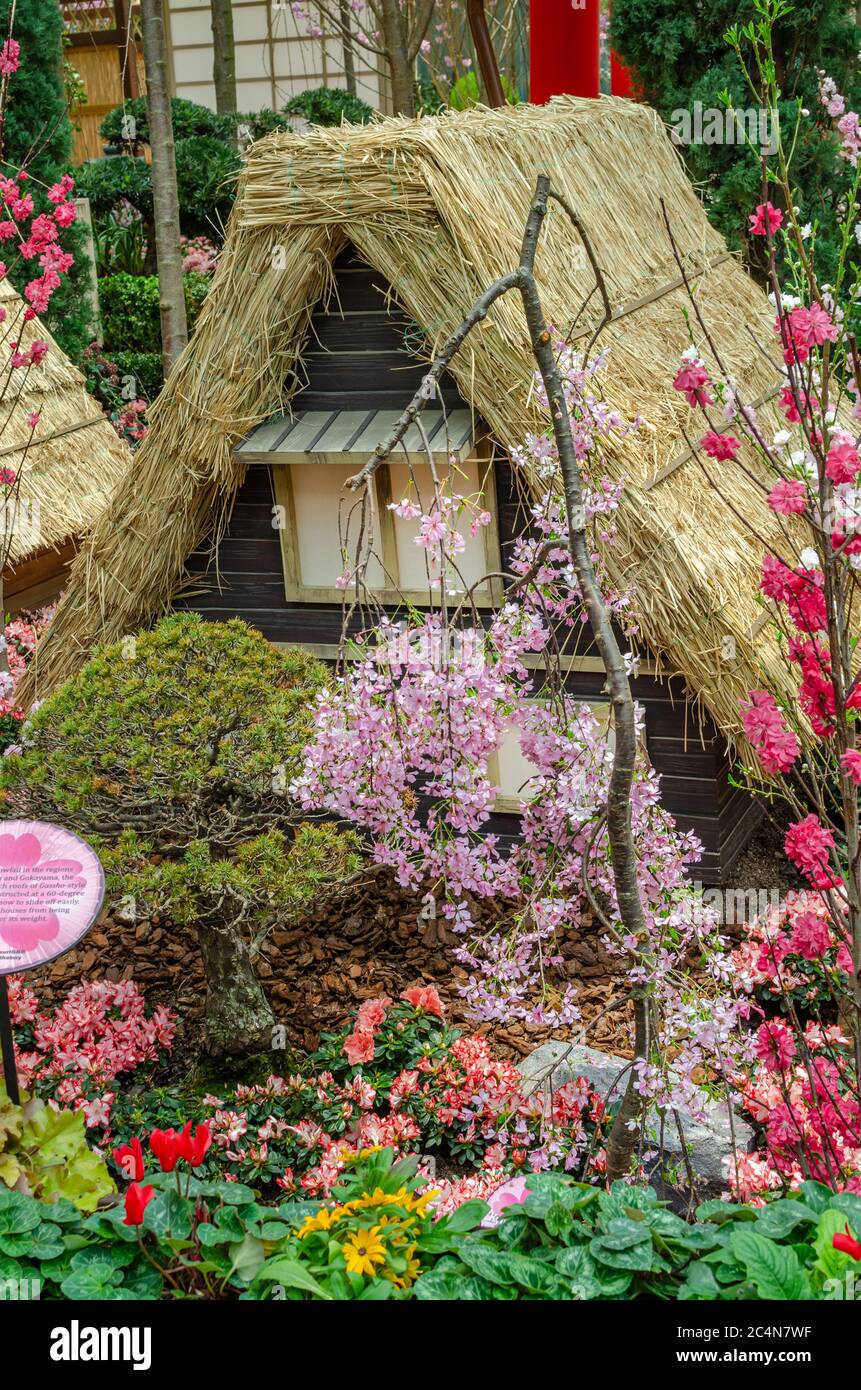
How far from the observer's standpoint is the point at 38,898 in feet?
11.3

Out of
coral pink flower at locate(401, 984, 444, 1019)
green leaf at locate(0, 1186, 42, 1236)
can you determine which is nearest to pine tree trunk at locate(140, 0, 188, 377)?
coral pink flower at locate(401, 984, 444, 1019)

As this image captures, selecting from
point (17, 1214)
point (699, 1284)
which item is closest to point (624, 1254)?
point (699, 1284)

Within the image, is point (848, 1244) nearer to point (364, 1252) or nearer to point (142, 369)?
point (364, 1252)

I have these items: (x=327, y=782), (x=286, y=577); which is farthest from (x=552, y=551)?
(x=286, y=577)

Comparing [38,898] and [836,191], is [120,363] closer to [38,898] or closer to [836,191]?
[836,191]

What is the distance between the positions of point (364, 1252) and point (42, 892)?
138cm

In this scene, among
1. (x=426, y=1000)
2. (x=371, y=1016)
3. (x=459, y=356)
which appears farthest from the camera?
(x=459, y=356)

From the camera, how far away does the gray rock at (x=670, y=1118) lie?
4.12 m

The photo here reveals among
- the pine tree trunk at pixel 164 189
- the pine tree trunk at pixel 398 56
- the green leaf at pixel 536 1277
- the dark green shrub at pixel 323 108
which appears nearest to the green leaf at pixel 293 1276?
the green leaf at pixel 536 1277

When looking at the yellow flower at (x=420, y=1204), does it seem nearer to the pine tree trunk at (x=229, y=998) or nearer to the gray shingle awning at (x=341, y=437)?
the pine tree trunk at (x=229, y=998)

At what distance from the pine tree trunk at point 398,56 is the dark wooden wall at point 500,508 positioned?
6.45 metres

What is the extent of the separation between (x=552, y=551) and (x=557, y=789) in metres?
A: 0.67

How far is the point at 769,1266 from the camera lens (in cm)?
233

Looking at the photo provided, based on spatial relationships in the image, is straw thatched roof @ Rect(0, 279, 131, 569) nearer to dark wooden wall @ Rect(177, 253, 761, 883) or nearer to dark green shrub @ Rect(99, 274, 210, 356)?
dark wooden wall @ Rect(177, 253, 761, 883)
